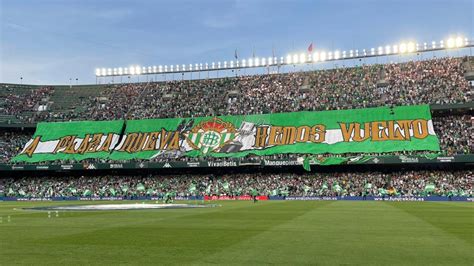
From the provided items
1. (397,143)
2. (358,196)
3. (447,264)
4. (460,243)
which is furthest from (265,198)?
(447,264)

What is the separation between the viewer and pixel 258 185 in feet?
252

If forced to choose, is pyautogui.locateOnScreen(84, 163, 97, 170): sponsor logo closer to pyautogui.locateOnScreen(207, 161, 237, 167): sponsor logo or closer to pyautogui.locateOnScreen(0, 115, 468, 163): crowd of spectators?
pyautogui.locateOnScreen(0, 115, 468, 163): crowd of spectators

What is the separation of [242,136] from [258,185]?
41.4 ft

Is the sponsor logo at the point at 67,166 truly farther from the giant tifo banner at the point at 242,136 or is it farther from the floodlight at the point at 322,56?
the floodlight at the point at 322,56

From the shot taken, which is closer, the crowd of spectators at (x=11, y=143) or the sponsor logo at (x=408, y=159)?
the sponsor logo at (x=408, y=159)

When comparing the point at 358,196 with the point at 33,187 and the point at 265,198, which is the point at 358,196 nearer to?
the point at 265,198

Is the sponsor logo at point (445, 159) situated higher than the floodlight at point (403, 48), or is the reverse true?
the floodlight at point (403, 48)

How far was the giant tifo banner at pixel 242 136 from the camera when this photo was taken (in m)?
79.1

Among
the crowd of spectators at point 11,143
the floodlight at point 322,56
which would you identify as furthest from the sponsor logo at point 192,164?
the floodlight at point 322,56

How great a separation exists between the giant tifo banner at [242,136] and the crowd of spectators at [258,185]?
4233 mm

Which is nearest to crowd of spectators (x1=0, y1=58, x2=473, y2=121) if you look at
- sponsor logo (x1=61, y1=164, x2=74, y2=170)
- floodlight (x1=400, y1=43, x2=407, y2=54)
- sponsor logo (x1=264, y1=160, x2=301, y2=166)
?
floodlight (x1=400, y1=43, x2=407, y2=54)

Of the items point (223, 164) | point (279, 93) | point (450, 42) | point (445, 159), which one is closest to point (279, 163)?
point (223, 164)

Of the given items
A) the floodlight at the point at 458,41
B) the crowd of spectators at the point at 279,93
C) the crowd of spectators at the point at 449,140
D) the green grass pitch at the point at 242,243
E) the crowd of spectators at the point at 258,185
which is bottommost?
the crowd of spectators at the point at 258,185

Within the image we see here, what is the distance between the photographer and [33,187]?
85000 mm
